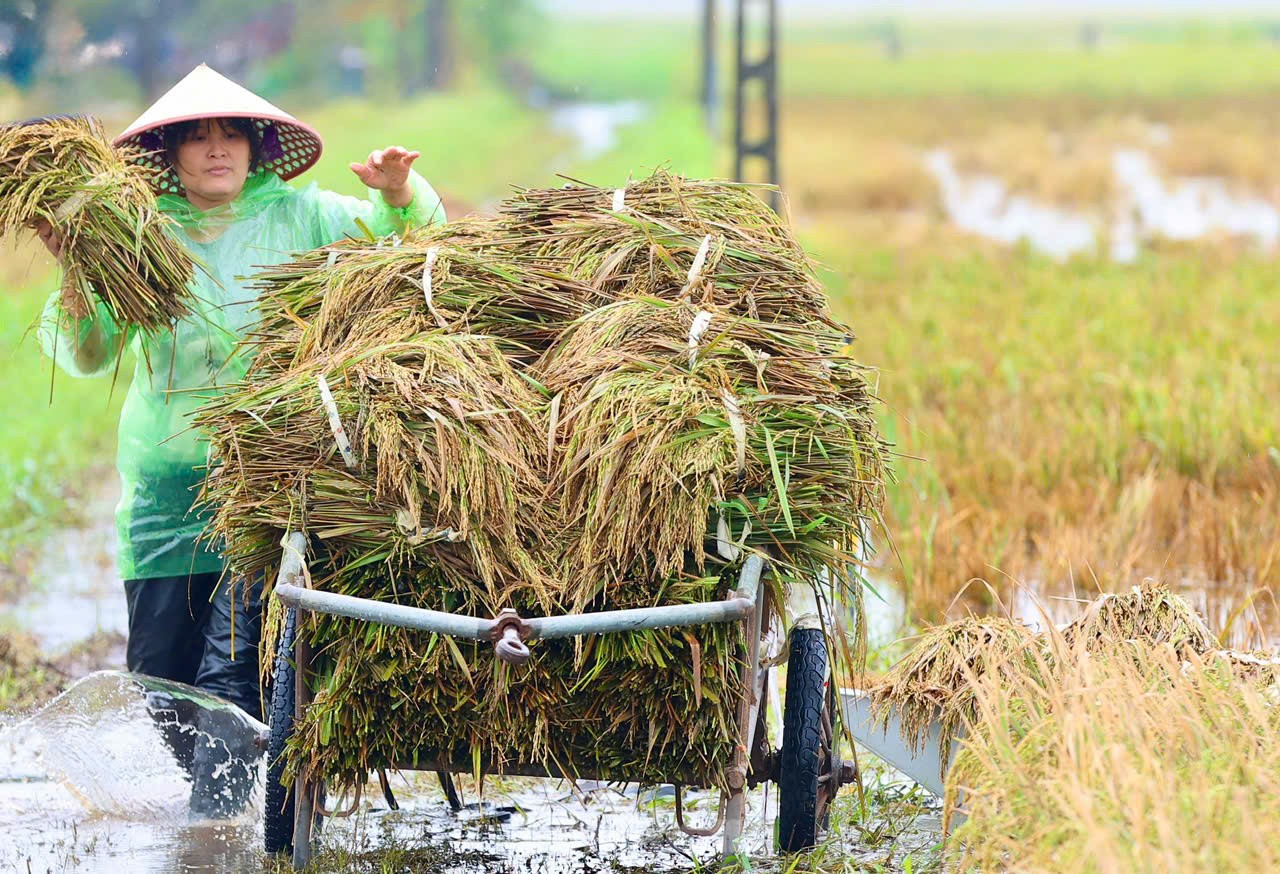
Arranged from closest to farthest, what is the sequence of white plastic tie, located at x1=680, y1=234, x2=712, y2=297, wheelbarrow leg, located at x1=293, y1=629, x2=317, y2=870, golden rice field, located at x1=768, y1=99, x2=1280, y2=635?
wheelbarrow leg, located at x1=293, y1=629, x2=317, y2=870 < white plastic tie, located at x1=680, y1=234, x2=712, y2=297 < golden rice field, located at x1=768, y1=99, x2=1280, y2=635

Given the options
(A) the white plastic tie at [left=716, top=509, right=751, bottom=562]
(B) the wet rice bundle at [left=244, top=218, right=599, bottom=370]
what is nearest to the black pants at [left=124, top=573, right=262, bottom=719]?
(B) the wet rice bundle at [left=244, top=218, right=599, bottom=370]

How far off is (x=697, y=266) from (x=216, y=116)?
51.7 inches

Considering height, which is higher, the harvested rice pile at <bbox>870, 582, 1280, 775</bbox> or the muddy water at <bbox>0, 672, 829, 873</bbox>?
the harvested rice pile at <bbox>870, 582, 1280, 775</bbox>

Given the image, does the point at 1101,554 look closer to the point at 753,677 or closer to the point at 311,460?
the point at 753,677

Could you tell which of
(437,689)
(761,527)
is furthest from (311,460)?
(761,527)

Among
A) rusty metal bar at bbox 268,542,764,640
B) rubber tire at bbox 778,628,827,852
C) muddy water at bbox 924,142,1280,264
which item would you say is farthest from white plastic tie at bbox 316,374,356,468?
muddy water at bbox 924,142,1280,264

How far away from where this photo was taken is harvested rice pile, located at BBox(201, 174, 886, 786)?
123 inches

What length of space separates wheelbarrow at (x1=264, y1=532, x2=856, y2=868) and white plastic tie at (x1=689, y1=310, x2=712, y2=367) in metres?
0.43

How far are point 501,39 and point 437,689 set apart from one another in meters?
68.0

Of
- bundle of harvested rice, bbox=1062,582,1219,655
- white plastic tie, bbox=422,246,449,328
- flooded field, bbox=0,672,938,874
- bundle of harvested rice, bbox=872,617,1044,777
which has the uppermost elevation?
white plastic tie, bbox=422,246,449,328

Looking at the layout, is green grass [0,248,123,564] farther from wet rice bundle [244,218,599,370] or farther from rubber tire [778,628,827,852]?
rubber tire [778,628,827,852]

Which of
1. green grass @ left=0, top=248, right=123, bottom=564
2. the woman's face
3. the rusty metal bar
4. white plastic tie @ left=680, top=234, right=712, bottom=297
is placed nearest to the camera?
the rusty metal bar

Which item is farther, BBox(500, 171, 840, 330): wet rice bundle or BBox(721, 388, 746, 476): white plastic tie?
BBox(500, 171, 840, 330): wet rice bundle

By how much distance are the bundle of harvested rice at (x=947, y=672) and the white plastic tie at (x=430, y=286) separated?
1300mm
